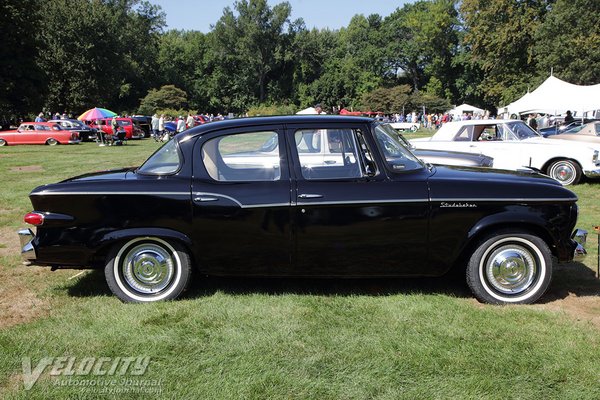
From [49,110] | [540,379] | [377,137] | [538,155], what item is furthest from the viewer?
[49,110]

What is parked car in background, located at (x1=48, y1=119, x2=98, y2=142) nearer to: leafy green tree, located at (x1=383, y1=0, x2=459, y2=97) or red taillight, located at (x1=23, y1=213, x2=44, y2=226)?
red taillight, located at (x1=23, y1=213, x2=44, y2=226)

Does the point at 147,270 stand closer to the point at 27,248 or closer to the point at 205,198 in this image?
the point at 205,198

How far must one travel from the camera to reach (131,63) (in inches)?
2714

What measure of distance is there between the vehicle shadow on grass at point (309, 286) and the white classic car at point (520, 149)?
6620mm

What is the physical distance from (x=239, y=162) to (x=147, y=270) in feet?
4.27

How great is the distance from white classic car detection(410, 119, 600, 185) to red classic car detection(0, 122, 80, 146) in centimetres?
2323

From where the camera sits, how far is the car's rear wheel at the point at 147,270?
461 cm

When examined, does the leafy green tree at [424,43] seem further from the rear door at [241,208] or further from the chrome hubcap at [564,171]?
the rear door at [241,208]

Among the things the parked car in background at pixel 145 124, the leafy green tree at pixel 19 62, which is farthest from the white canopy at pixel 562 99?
the leafy green tree at pixel 19 62

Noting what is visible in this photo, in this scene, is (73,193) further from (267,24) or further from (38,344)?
→ (267,24)

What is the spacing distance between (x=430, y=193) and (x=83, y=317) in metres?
3.17

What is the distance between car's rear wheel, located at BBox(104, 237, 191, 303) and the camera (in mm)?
4613

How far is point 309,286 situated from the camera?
5.09 metres

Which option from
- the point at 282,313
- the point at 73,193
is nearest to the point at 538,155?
the point at 282,313
